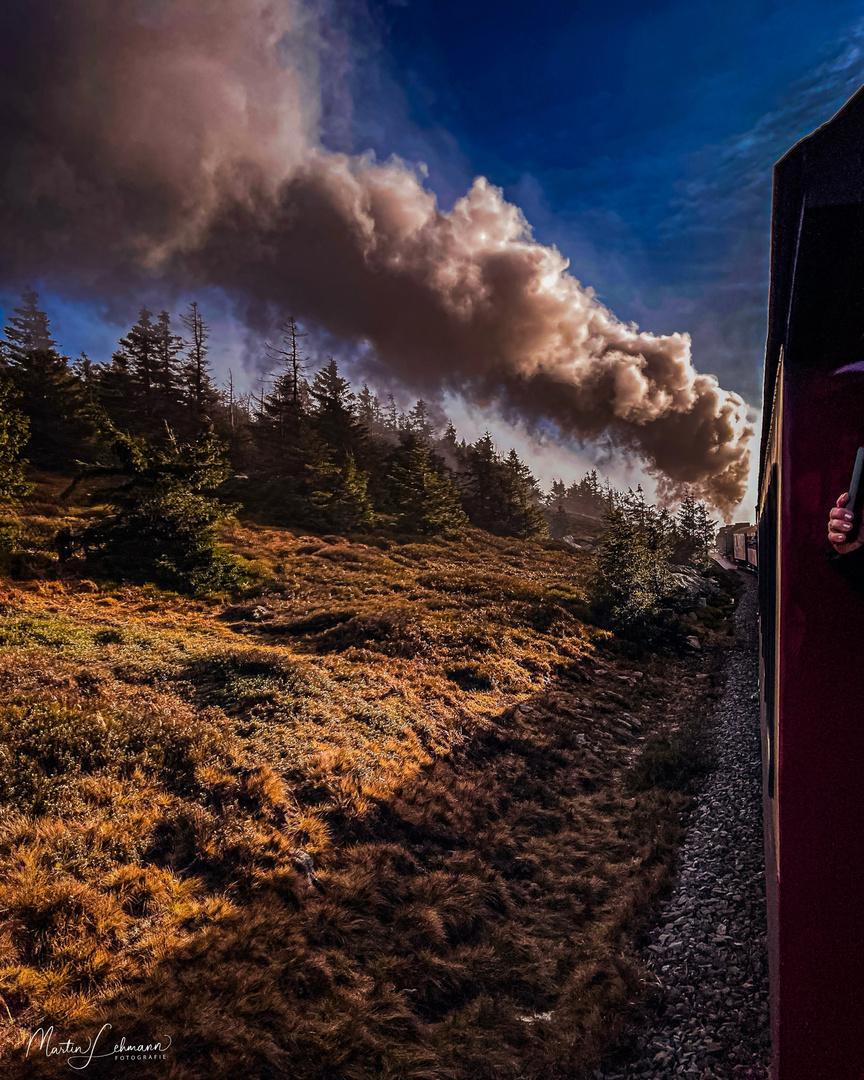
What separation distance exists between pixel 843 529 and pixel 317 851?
26.0ft

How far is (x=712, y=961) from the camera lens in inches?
191

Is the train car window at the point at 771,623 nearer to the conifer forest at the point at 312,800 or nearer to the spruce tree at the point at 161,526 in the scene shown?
the conifer forest at the point at 312,800

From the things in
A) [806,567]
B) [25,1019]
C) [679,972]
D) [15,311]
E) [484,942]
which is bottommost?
[484,942]

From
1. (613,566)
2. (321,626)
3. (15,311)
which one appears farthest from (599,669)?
(15,311)

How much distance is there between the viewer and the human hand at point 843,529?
6.78 ft

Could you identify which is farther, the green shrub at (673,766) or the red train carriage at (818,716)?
the green shrub at (673,766)

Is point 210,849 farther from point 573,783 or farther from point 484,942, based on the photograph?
point 573,783

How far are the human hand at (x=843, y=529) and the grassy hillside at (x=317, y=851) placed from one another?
5655mm

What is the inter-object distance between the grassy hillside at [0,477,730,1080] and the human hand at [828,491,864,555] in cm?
566

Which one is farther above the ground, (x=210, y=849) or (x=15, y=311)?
(x=15, y=311)

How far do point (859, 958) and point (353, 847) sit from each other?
21.2 ft

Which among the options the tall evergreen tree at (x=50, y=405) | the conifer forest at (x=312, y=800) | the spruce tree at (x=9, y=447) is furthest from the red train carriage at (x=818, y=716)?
the tall evergreen tree at (x=50, y=405)

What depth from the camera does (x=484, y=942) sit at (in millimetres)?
5836

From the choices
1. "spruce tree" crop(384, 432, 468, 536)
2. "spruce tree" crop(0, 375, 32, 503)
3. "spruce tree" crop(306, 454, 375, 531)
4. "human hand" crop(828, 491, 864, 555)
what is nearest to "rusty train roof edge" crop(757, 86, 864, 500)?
"human hand" crop(828, 491, 864, 555)
